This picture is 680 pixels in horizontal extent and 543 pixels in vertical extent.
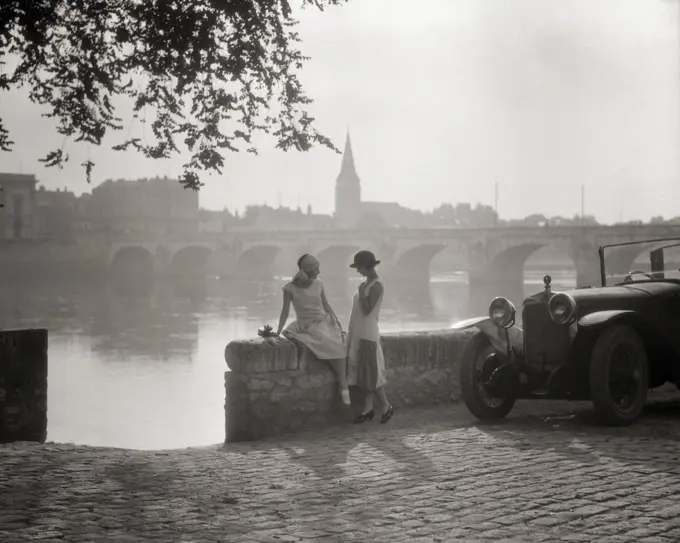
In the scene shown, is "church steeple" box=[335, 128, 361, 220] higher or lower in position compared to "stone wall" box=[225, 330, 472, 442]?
higher

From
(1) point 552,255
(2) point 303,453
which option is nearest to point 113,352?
(2) point 303,453

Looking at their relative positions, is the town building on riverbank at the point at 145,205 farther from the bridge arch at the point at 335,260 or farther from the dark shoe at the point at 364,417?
the dark shoe at the point at 364,417

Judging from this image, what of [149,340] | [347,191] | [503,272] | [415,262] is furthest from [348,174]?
[149,340]

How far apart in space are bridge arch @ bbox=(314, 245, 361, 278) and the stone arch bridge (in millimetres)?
71

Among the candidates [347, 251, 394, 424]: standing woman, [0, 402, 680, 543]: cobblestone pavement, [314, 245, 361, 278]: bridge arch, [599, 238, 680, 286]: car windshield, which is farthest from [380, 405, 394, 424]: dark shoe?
[314, 245, 361, 278]: bridge arch

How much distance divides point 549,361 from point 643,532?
2.84 meters

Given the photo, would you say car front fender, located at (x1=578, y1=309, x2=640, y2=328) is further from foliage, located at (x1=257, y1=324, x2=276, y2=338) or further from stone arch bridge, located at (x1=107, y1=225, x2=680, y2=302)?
stone arch bridge, located at (x1=107, y1=225, x2=680, y2=302)

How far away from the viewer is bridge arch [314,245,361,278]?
2534 inches

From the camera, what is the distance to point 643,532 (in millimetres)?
3379

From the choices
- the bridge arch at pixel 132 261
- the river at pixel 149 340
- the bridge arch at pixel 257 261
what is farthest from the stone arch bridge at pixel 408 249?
the river at pixel 149 340

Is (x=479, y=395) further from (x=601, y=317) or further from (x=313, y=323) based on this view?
(x=313, y=323)

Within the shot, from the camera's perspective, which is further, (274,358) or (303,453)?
(274,358)

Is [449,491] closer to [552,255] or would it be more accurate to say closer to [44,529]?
[44,529]

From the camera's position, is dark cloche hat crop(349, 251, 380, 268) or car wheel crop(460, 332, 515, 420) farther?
dark cloche hat crop(349, 251, 380, 268)
